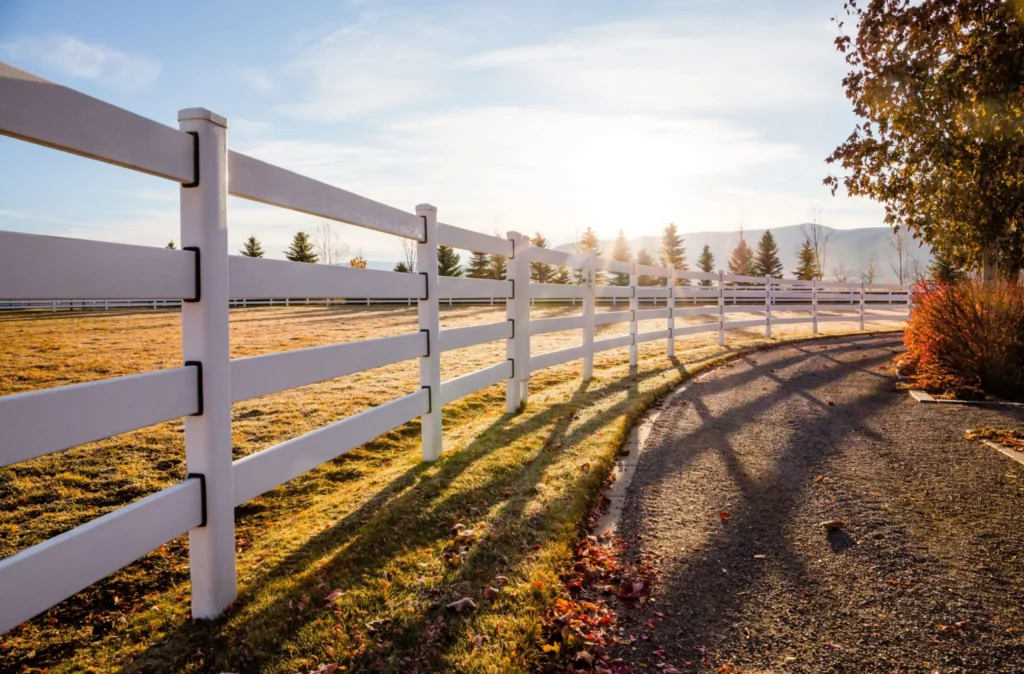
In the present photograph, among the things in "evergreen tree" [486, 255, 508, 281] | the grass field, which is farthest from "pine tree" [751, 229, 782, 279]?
the grass field

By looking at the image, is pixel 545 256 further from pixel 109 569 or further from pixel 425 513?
pixel 109 569

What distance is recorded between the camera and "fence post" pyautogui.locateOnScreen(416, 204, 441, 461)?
4762mm

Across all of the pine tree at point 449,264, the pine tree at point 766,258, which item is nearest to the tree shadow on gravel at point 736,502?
the pine tree at point 449,264

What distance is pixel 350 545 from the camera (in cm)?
334

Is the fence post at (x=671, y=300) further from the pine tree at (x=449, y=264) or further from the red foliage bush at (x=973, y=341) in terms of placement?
the pine tree at (x=449, y=264)

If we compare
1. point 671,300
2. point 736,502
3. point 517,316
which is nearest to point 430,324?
point 517,316

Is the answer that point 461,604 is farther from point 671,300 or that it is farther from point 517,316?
point 671,300

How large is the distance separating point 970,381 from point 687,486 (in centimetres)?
594

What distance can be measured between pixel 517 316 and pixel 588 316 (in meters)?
2.47

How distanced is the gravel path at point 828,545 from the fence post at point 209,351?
1.86m

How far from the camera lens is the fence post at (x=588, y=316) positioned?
29.4 feet

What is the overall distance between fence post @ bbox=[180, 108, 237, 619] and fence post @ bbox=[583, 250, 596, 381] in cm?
674

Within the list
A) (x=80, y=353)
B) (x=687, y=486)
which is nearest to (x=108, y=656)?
(x=687, y=486)

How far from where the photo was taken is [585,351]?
893 centimetres
